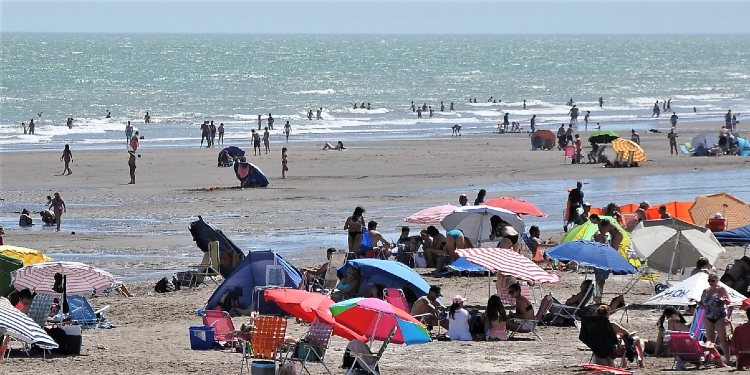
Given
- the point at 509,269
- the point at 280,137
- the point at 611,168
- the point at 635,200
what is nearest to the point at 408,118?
the point at 280,137

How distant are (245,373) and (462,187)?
20289 mm

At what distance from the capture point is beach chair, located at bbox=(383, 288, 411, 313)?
48.7 feet

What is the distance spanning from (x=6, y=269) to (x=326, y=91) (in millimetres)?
76890

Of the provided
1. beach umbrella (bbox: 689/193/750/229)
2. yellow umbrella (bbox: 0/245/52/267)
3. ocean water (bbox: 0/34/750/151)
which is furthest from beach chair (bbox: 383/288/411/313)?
ocean water (bbox: 0/34/750/151)

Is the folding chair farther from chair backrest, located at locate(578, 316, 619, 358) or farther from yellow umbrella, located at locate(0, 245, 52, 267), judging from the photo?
yellow umbrella, located at locate(0, 245, 52, 267)

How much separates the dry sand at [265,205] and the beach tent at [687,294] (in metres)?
0.99

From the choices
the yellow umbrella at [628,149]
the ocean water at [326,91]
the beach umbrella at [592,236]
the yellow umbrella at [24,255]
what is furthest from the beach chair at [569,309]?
the ocean water at [326,91]

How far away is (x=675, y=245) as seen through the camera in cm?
1662

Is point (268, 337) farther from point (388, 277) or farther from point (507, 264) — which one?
point (507, 264)

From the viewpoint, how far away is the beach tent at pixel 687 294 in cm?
1362

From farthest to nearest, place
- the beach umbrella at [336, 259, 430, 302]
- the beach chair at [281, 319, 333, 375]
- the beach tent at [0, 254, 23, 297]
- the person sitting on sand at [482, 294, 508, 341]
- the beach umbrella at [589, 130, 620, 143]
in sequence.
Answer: the beach umbrella at [589, 130, 620, 143] → the beach tent at [0, 254, 23, 297] → the beach umbrella at [336, 259, 430, 302] → the person sitting on sand at [482, 294, 508, 341] → the beach chair at [281, 319, 333, 375]

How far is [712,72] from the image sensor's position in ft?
430

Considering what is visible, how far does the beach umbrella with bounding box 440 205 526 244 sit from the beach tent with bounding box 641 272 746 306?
235 inches

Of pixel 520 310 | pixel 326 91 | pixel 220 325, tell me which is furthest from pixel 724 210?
pixel 326 91
